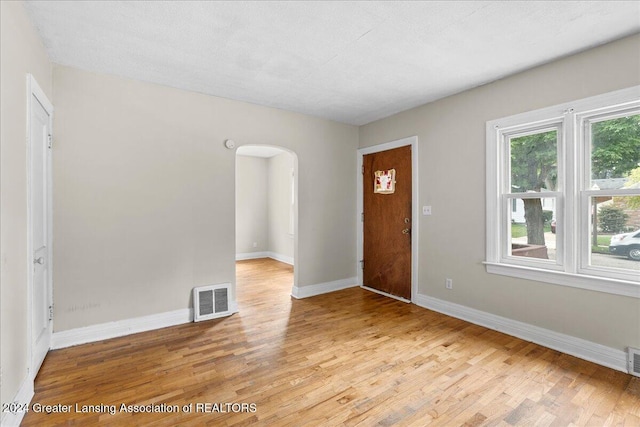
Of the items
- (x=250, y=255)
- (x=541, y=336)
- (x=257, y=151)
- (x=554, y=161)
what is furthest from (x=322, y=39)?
(x=250, y=255)

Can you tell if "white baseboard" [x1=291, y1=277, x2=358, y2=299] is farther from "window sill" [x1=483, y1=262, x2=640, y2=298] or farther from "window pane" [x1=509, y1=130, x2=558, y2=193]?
"window pane" [x1=509, y1=130, x2=558, y2=193]

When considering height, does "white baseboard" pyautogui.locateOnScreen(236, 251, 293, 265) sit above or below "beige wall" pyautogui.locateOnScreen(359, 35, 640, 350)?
below

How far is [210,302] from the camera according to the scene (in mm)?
3338

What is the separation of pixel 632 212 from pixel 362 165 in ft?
10.0

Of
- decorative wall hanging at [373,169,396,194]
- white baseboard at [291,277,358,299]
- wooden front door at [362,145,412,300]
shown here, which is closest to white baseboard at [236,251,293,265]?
white baseboard at [291,277,358,299]

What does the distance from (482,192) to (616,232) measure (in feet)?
3.56

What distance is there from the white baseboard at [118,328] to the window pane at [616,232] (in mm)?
3947

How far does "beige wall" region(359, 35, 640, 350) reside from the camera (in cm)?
233

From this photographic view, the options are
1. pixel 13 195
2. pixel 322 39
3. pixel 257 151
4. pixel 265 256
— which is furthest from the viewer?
pixel 265 256

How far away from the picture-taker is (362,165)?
4.70m

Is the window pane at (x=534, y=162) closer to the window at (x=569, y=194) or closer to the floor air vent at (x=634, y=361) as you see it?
the window at (x=569, y=194)

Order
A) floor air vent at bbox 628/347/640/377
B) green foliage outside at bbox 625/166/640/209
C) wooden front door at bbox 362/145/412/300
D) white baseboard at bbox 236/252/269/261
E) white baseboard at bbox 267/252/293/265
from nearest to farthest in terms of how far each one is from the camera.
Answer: floor air vent at bbox 628/347/640/377, green foliage outside at bbox 625/166/640/209, wooden front door at bbox 362/145/412/300, white baseboard at bbox 267/252/293/265, white baseboard at bbox 236/252/269/261

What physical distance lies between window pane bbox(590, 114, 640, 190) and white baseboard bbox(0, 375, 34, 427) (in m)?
4.30

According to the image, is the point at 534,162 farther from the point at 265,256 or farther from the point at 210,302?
the point at 265,256
